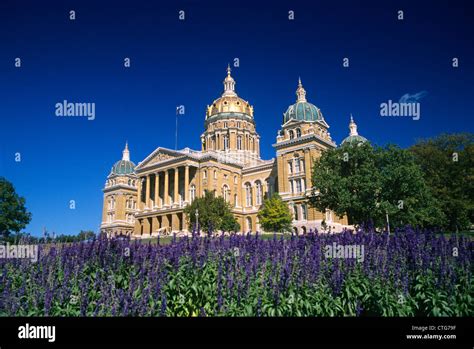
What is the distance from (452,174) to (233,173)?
119 ft

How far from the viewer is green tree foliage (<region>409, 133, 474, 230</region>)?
4491 cm

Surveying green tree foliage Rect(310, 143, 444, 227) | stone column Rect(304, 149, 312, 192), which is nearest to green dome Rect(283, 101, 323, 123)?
stone column Rect(304, 149, 312, 192)

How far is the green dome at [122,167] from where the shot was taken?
94562 millimetres

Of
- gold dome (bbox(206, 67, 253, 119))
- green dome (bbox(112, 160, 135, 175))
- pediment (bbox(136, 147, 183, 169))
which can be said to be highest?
gold dome (bbox(206, 67, 253, 119))

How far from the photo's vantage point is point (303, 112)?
6134cm

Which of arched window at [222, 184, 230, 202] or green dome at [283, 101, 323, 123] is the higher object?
green dome at [283, 101, 323, 123]

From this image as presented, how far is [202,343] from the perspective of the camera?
12.7 feet

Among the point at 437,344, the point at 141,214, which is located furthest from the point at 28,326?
the point at 141,214

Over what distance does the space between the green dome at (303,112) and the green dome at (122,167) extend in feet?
160

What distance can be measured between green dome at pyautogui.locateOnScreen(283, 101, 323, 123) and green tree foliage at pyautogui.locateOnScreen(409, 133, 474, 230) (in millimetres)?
16273

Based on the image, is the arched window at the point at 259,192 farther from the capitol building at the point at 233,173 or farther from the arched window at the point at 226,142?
the arched window at the point at 226,142

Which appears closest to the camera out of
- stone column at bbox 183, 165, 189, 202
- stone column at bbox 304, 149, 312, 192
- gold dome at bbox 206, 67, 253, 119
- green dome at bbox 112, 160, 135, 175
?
stone column at bbox 304, 149, 312, 192

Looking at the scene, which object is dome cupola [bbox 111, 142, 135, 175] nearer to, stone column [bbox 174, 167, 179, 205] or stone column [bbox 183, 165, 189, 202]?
stone column [bbox 174, 167, 179, 205]

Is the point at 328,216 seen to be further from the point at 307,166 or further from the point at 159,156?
the point at 159,156
